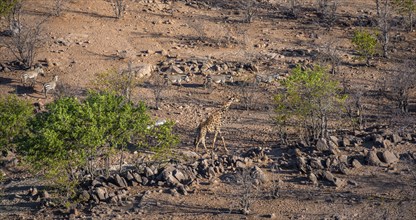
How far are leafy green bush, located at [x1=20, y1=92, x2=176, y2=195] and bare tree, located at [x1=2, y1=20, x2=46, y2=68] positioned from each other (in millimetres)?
12547

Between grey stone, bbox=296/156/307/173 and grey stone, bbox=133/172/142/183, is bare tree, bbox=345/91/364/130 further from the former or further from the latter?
grey stone, bbox=133/172/142/183

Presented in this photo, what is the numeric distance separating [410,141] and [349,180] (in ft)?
13.8

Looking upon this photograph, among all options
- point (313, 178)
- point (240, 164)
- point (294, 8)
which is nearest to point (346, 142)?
point (313, 178)

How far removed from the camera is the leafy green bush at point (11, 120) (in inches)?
867

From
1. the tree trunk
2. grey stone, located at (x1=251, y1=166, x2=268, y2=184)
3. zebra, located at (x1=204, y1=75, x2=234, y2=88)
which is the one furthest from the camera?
the tree trunk

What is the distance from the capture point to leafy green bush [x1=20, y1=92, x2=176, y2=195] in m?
18.5

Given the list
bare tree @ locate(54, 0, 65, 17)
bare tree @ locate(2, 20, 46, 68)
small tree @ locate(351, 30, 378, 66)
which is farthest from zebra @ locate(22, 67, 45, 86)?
small tree @ locate(351, 30, 378, 66)

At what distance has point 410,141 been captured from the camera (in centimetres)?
2277

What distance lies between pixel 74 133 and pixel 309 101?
9117 millimetres

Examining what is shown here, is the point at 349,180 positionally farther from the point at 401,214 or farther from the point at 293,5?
the point at 293,5

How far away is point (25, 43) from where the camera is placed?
1267 inches

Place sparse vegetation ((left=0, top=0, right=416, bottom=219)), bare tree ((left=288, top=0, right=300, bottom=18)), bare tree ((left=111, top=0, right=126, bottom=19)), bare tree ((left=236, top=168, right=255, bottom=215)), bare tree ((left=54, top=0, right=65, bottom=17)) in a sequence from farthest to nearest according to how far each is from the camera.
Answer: bare tree ((left=288, top=0, right=300, bottom=18))
bare tree ((left=111, top=0, right=126, bottom=19))
bare tree ((left=54, top=0, right=65, bottom=17))
sparse vegetation ((left=0, top=0, right=416, bottom=219))
bare tree ((left=236, top=168, right=255, bottom=215))

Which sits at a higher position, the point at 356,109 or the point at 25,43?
the point at 25,43

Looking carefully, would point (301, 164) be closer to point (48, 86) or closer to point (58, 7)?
point (48, 86)
